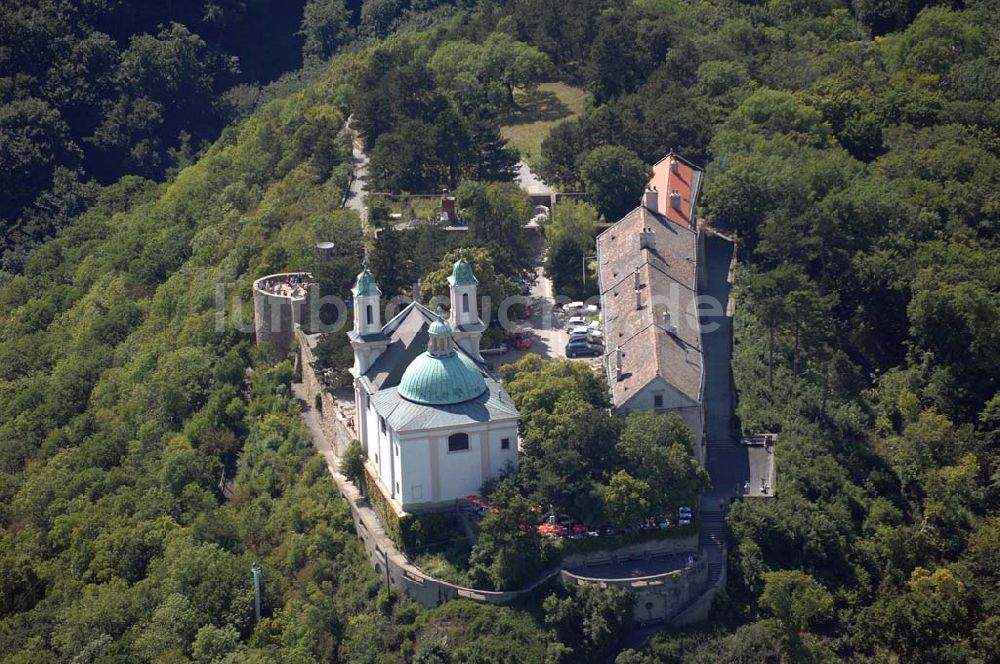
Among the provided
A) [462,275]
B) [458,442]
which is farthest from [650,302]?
[458,442]

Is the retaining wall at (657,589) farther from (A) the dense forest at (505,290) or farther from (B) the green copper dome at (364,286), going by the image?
(B) the green copper dome at (364,286)

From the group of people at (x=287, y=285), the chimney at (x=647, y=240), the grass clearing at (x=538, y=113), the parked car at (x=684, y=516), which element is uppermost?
the chimney at (x=647, y=240)

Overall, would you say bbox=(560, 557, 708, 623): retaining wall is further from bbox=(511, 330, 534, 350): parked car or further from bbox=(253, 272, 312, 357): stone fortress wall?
bbox=(253, 272, 312, 357): stone fortress wall

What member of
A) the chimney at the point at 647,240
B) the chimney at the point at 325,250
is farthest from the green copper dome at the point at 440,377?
the chimney at the point at 325,250

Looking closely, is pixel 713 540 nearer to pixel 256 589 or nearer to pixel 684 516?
pixel 684 516

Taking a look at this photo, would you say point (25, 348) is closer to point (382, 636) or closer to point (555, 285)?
point (555, 285)

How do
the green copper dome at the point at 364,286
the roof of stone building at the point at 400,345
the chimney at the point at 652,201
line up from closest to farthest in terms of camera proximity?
the roof of stone building at the point at 400,345 < the green copper dome at the point at 364,286 < the chimney at the point at 652,201

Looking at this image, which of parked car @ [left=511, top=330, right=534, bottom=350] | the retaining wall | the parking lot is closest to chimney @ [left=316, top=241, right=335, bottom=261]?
the parking lot
